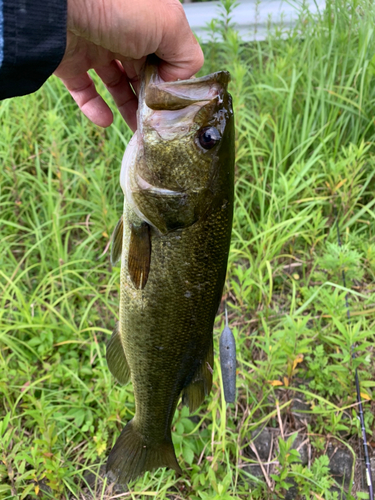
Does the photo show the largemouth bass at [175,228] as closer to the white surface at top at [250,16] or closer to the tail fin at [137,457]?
the tail fin at [137,457]

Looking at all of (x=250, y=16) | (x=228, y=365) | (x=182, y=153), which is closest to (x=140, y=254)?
(x=182, y=153)

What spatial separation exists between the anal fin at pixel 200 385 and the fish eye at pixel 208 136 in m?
0.84

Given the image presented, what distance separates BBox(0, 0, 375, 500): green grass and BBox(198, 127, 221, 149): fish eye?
100 cm

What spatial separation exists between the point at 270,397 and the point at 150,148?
5.55 feet

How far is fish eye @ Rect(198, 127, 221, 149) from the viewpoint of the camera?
1.34 m

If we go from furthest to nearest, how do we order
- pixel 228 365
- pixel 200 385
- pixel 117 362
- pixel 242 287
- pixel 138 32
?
pixel 242 287
pixel 117 362
pixel 200 385
pixel 228 365
pixel 138 32

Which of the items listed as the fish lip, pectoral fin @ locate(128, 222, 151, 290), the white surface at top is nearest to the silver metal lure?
pectoral fin @ locate(128, 222, 151, 290)

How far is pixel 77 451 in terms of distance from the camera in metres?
2.05

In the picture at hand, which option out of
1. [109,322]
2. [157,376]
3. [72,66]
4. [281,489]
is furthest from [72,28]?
[281,489]

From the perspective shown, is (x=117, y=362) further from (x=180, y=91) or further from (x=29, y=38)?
(x=29, y=38)

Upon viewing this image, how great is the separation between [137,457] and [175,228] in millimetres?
1082

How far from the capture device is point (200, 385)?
1577 millimetres

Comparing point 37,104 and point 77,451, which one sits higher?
point 37,104

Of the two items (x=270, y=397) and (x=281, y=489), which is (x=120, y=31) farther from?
(x=281, y=489)
